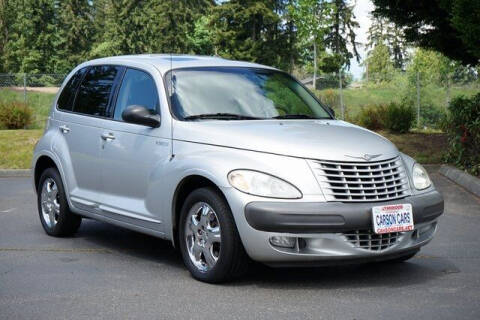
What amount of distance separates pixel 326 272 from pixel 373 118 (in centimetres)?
1582

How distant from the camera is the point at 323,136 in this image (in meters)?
6.41

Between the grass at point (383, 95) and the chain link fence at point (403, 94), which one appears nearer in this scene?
the chain link fence at point (403, 94)

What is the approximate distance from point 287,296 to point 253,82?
7.50ft

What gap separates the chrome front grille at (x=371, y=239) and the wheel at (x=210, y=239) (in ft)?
2.65

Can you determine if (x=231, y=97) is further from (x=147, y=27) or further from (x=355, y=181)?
(x=147, y=27)

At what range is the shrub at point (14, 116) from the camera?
22.4 m

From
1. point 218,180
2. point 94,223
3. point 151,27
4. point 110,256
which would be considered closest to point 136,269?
point 110,256

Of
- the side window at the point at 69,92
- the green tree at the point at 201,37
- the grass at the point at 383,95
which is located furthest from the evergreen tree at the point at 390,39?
the side window at the point at 69,92

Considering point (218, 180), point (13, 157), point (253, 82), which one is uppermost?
point (253, 82)

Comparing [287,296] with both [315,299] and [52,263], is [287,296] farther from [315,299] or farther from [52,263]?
[52,263]

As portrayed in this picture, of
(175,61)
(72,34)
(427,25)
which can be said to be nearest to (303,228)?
(175,61)

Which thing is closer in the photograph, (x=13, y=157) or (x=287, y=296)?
(x=287, y=296)

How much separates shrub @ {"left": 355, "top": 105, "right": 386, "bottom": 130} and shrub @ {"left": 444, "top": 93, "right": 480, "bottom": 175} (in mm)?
6218

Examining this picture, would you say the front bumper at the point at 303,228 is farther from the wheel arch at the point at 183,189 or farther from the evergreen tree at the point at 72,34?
the evergreen tree at the point at 72,34
